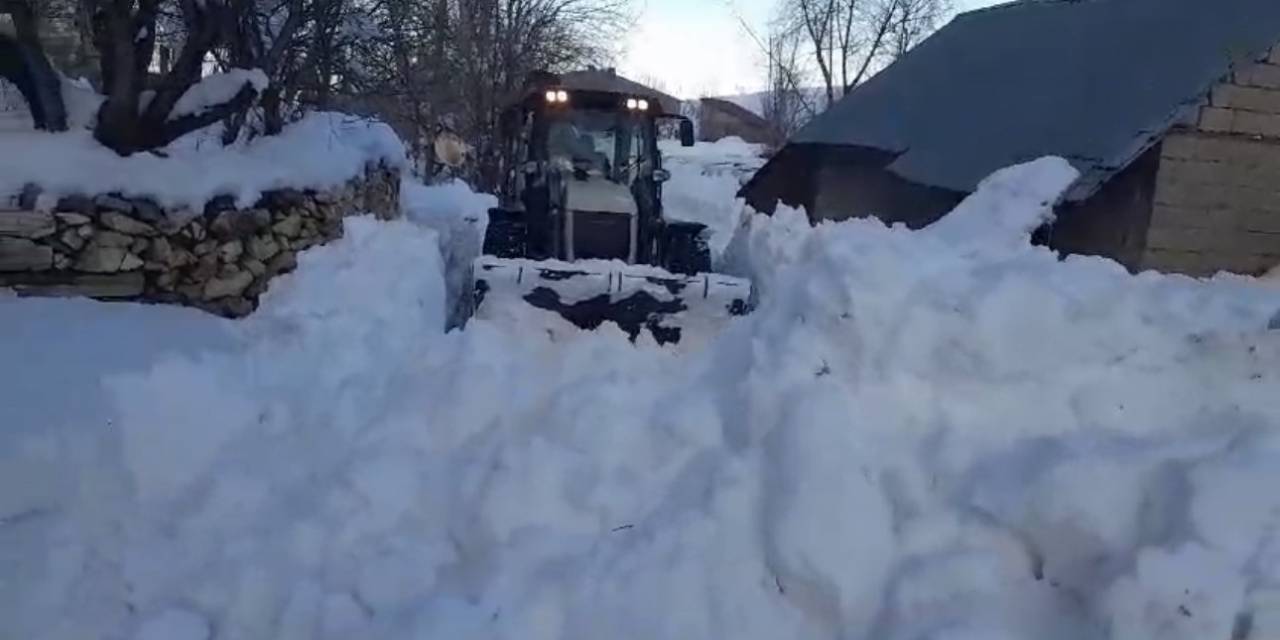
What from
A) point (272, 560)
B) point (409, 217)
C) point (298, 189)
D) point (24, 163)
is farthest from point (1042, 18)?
point (272, 560)

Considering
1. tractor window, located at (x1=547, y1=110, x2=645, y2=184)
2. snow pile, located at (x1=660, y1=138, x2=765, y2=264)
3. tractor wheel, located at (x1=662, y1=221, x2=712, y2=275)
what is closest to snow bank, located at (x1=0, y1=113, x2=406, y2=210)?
tractor window, located at (x1=547, y1=110, x2=645, y2=184)

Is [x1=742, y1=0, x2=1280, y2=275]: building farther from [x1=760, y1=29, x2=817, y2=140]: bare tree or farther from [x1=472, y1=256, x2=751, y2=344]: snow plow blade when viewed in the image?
[x1=760, y1=29, x2=817, y2=140]: bare tree

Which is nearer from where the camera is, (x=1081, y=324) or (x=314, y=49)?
(x=1081, y=324)

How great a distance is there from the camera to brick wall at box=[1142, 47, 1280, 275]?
9.92m

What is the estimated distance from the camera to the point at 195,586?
4.14 metres

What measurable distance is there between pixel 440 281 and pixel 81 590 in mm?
5159

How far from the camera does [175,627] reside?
3.91 m

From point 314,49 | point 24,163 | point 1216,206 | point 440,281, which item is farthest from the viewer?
point 314,49

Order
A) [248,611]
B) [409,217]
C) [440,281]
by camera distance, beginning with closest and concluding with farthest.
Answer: [248,611], [440,281], [409,217]

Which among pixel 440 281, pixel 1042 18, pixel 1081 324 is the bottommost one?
pixel 440 281

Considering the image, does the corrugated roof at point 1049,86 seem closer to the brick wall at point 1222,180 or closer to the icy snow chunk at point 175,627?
the brick wall at point 1222,180

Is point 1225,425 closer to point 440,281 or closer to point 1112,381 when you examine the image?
point 1112,381

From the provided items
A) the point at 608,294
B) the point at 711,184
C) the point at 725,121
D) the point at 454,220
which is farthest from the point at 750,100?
the point at 608,294

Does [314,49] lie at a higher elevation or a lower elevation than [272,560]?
higher
